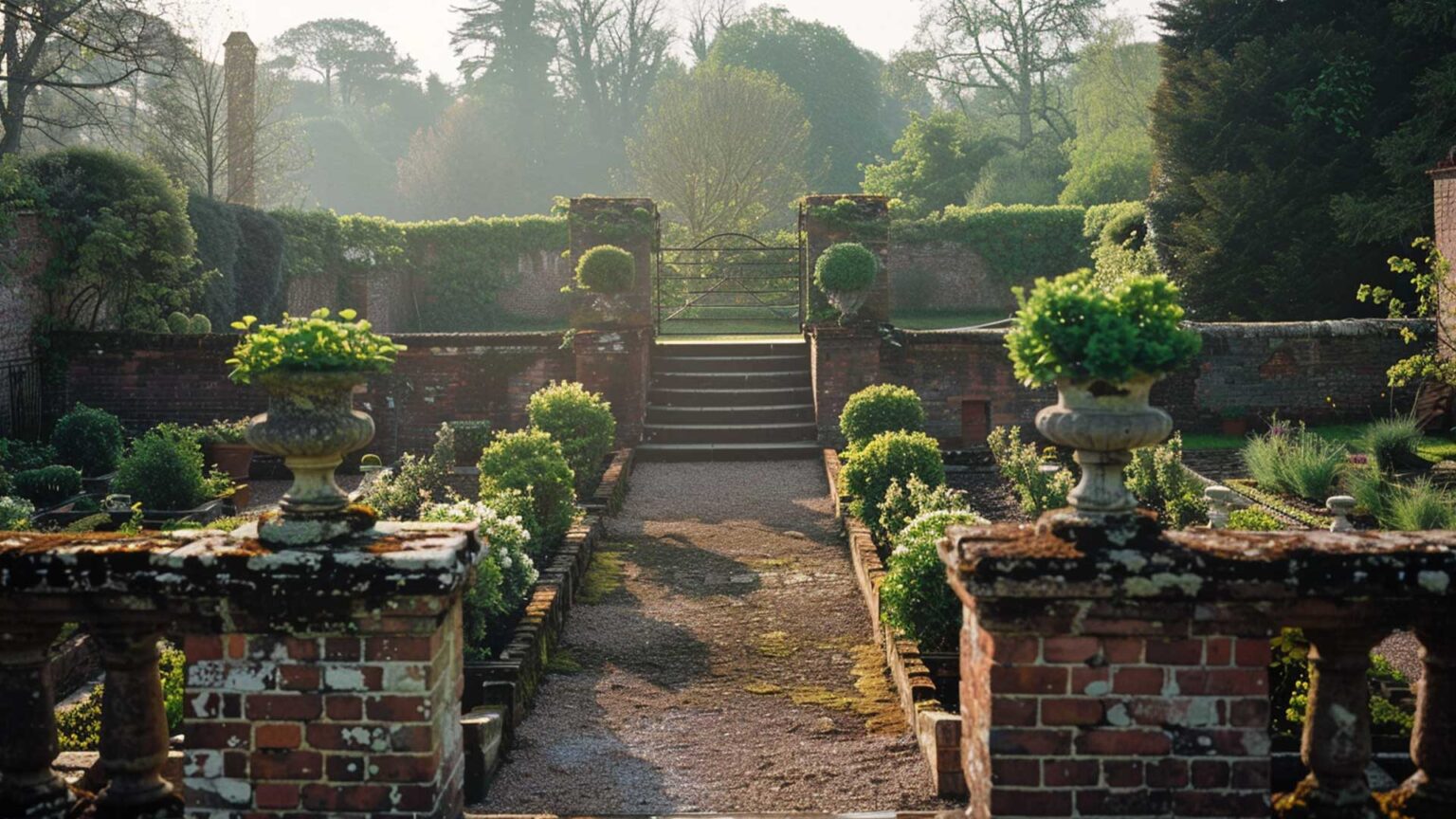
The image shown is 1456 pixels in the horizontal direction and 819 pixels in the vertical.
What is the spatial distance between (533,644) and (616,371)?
895 cm

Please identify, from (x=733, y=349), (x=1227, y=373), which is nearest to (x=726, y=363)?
(x=733, y=349)

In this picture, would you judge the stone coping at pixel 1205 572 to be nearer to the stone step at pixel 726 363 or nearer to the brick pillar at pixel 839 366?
the brick pillar at pixel 839 366

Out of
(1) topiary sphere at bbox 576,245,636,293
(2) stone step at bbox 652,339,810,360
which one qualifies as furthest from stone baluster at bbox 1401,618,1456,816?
(2) stone step at bbox 652,339,810,360

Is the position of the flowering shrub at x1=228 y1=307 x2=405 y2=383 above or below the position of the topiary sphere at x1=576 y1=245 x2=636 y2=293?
below

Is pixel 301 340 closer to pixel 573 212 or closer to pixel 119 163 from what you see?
pixel 573 212

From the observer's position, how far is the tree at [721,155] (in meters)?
31.5

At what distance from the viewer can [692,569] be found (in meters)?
9.80

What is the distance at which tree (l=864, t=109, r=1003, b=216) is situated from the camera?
1487 inches

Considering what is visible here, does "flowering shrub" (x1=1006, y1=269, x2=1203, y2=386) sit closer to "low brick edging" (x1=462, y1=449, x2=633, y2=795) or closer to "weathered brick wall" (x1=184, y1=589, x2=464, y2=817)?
"weathered brick wall" (x1=184, y1=589, x2=464, y2=817)

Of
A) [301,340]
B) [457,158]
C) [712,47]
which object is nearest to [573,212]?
[301,340]

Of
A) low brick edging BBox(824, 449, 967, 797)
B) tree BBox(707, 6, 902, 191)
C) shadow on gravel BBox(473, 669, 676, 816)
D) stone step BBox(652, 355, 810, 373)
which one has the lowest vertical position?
shadow on gravel BBox(473, 669, 676, 816)

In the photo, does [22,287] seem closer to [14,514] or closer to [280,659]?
[14,514]

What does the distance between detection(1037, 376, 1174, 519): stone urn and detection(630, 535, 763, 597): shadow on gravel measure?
19.2 ft

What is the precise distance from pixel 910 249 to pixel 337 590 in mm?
29603
